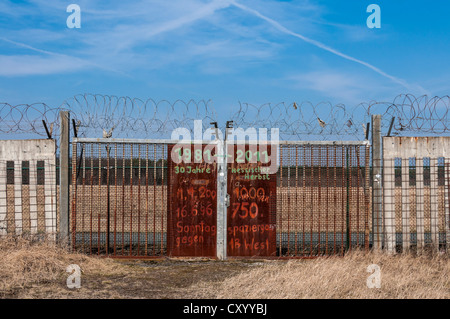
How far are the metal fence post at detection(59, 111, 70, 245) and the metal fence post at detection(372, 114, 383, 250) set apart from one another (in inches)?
248

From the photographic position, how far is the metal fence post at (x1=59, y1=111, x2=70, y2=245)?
9.59m

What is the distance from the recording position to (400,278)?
24.7 feet

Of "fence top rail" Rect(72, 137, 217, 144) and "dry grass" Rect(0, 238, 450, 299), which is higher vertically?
"fence top rail" Rect(72, 137, 217, 144)

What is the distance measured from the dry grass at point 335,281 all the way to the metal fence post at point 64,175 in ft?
11.8

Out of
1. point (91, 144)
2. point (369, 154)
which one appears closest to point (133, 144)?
point (91, 144)

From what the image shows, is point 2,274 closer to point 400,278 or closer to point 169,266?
point 169,266

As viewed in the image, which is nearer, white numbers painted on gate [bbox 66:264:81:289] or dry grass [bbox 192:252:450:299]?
dry grass [bbox 192:252:450:299]

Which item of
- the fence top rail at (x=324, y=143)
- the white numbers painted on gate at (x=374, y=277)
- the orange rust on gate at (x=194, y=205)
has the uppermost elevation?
the fence top rail at (x=324, y=143)

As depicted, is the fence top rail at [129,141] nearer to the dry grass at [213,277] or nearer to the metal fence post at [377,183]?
the dry grass at [213,277]

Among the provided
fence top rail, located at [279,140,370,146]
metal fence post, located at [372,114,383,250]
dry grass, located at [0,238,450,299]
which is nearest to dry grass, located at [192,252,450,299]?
dry grass, located at [0,238,450,299]

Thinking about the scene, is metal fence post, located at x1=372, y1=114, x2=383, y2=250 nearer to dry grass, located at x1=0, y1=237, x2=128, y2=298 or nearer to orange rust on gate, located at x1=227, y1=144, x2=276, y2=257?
orange rust on gate, located at x1=227, y1=144, x2=276, y2=257

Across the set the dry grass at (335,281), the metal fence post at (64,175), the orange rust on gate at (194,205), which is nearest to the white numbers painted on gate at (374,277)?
the dry grass at (335,281)

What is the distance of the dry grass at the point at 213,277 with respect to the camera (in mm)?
6805
